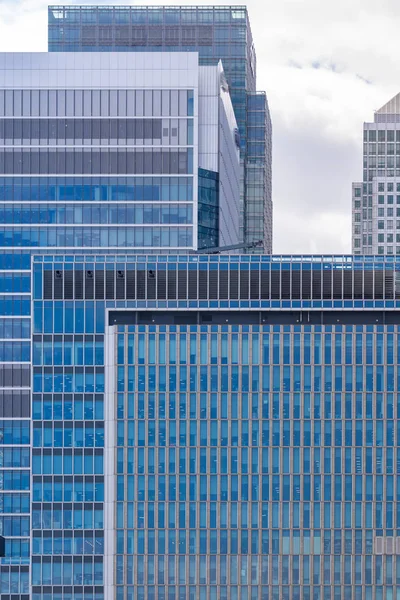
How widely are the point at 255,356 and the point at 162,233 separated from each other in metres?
25.5

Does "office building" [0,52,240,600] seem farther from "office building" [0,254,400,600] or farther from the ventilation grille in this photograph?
Answer: "office building" [0,254,400,600]

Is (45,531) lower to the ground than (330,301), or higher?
lower

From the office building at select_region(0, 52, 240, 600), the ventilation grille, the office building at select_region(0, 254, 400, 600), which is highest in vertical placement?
the office building at select_region(0, 52, 240, 600)

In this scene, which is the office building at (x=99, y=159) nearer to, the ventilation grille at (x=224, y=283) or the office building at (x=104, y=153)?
the office building at (x=104, y=153)

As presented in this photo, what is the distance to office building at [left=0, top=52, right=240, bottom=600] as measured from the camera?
192m

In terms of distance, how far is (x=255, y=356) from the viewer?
582 ft

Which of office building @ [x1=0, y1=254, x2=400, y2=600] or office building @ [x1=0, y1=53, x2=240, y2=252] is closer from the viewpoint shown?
office building @ [x1=0, y1=254, x2=400, y2=600]

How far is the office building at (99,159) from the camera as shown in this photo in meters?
192

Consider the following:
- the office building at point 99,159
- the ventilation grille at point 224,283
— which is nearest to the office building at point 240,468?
the ventilation grille at point 224,283

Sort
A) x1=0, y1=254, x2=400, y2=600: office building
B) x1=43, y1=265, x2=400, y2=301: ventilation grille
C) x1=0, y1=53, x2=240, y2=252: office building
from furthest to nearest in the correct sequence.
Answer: x1=0, y1=53, x2=240, y2=252: office building, x1=43, y1=265, x2=400, y2=301: ventilation grille, x1=0, y1=254, x2=400, y2=600: office building

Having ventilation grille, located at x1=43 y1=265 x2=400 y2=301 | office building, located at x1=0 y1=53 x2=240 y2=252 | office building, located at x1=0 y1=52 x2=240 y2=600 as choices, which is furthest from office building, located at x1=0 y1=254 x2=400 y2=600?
office building, located at x1=0 y1=53 x2=240 y2=252

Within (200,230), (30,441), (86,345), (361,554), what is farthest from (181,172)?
(361,554)

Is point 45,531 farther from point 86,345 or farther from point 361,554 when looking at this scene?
point 361,554

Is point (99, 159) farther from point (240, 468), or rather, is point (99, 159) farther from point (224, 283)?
point (240, 468)
